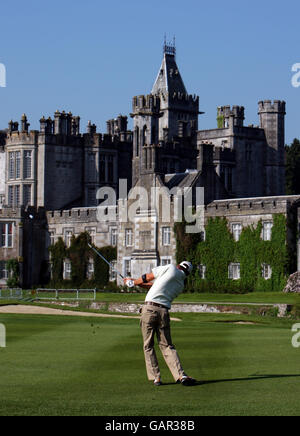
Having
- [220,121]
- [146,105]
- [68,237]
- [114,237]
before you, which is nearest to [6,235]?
Result: [68,237]

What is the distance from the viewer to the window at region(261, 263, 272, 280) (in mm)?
63500

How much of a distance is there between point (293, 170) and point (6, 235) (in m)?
45.9

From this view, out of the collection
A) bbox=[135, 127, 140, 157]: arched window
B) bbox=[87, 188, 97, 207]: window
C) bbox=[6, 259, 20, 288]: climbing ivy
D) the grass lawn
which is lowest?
the grass lawn

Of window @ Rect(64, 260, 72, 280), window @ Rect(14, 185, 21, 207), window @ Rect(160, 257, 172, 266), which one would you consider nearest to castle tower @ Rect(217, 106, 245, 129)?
window @ Rect(14, 185, 21, 207)

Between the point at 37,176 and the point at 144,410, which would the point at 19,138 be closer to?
the point at 37,176

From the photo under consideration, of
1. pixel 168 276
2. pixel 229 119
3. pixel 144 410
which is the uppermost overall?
pixel 229 119

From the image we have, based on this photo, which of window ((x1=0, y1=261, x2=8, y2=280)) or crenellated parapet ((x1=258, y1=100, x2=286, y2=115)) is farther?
crenellated parapet ((x1=258, y1=100, x2=286, y2=115))

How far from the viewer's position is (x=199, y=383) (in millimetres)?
16438

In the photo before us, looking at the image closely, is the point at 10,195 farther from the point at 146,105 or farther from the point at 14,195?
the point at 146,105

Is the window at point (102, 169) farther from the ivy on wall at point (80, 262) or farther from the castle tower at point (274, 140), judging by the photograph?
the castle tower at point (274, 140)

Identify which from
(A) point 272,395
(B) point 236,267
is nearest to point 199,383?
(A) point 272,395

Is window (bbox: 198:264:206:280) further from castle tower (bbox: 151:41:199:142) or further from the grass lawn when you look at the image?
the grass lawn

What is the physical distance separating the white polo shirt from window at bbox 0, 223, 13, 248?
61371 millimetres
